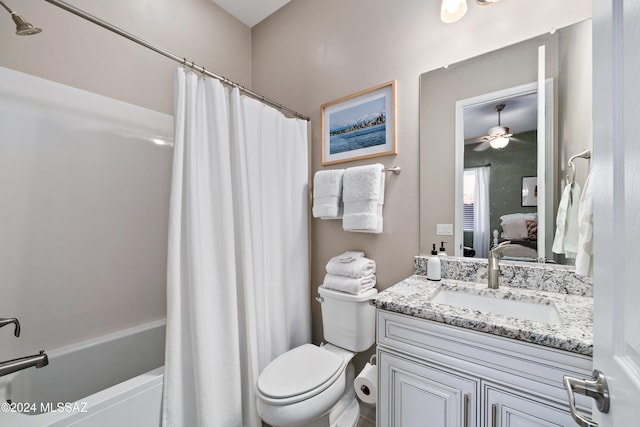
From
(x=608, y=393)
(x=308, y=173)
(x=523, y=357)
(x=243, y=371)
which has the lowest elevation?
(x=243, y=371)

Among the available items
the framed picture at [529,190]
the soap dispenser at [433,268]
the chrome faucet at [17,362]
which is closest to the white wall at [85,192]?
the chrome faucet at [17,362]

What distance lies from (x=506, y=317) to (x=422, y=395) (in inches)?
16.3

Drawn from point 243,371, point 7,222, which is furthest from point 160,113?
point 243,371

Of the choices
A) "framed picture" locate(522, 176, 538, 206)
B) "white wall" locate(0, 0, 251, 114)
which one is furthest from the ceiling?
"framed picture" locate(522, 176, 538, 206)

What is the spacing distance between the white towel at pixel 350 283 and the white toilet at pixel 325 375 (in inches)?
1.1

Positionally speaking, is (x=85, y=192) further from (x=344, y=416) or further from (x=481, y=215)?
(x=481, y=215)

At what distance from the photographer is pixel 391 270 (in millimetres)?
1545

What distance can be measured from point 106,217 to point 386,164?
1.71m

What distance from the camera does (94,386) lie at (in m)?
1.38

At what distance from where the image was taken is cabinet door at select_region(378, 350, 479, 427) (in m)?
0.86

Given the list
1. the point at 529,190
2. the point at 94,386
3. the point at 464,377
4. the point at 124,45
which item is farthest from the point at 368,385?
the point at 124,45

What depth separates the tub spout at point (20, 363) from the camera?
3.16ft

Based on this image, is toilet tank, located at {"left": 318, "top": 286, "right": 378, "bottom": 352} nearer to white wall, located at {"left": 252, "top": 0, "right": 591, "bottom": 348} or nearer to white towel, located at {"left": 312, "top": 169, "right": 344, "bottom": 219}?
white wall, located at {"left": 252, "top": 0, "right": 591, "bottom": 348}

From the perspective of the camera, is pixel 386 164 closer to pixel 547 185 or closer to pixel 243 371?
pixel 547 185
